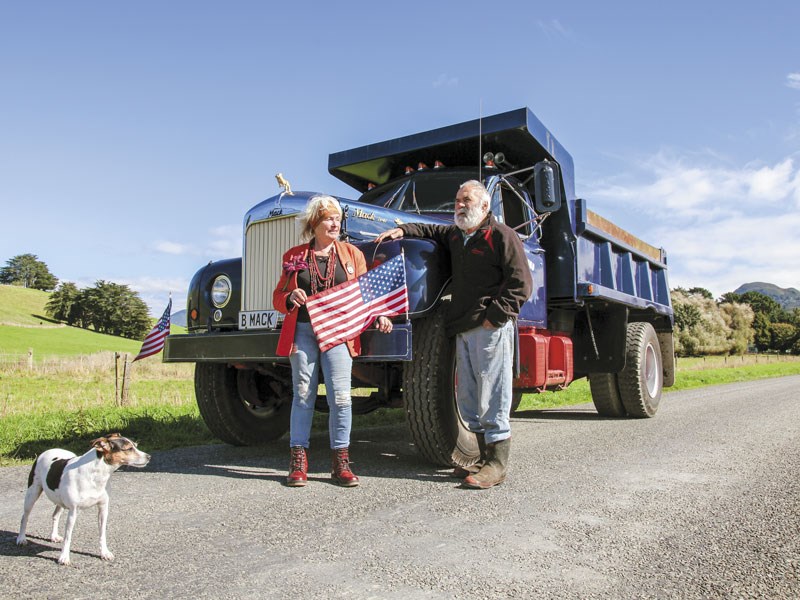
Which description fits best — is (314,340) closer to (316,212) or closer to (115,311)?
(316,212)

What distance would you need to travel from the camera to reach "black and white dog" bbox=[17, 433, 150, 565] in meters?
2.72

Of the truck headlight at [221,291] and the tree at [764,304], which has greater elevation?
the tree at [764,304]

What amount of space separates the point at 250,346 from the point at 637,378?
18.0ft

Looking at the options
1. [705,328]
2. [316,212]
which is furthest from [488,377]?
[705,328]

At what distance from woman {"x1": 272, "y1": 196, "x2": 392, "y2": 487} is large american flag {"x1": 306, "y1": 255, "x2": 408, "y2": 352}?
0.27 feet

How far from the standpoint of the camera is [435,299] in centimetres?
450

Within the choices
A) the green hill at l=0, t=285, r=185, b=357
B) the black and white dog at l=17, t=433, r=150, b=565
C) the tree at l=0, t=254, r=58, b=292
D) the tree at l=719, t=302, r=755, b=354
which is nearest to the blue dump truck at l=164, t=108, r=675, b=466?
the black and white dog at l=17, t=433, r=150, b=565

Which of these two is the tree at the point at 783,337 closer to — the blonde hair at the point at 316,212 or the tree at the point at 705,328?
the tree at the point at 705,328

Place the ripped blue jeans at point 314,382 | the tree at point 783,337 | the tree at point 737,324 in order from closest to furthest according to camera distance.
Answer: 1. the ripped blue jeans at point 314,382
2. the tree at point 737,324
3. the tree at point 783,337

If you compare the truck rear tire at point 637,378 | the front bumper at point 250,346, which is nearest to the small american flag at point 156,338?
the front bumper at point 250,346

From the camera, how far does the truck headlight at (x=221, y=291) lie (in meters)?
5.47

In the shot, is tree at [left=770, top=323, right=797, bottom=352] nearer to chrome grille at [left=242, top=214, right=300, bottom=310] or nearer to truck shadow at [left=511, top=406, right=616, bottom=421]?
truck shadow at [left=511, top=406, right=616, bottom=421]

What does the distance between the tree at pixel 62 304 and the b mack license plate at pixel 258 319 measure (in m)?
88.2

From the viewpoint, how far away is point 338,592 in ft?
7.62
